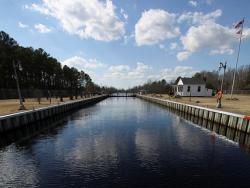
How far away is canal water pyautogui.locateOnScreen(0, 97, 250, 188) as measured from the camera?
1331 cm

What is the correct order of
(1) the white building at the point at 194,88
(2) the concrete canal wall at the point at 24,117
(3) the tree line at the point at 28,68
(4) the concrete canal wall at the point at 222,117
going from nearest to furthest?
(4) the concrete canal wall at the point at 222,117
(2) the concrete canal wall at the point at 24,117
(3) the tree line at the point at 28,68
(1) the white building at the point at 194,88

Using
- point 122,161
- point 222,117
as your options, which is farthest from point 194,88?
point 122,161

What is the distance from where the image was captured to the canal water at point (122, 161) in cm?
1331

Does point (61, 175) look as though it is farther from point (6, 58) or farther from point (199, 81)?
point (199, 81)

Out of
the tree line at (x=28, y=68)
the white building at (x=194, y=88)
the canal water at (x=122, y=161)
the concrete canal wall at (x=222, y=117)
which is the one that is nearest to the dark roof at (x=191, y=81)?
the white building at (x=194, y=88)

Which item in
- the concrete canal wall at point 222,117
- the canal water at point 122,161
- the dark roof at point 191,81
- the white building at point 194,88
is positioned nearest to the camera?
the canal water at point 122,161

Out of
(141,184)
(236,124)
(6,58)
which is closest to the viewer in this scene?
(141,184)

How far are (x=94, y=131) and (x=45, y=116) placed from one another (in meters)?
13.7

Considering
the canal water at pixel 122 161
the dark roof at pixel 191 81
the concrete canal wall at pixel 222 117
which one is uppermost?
the dark roof at pixel 191 81

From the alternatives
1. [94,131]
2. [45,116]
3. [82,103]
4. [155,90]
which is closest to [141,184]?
[94,131]

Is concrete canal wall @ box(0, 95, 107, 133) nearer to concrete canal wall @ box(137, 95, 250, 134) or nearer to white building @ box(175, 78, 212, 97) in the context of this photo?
concrete canal wall @ box(137, 95, 250, 134)

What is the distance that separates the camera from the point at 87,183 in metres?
12.9

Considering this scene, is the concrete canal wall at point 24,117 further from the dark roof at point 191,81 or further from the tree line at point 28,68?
the dark roof at point 191,81

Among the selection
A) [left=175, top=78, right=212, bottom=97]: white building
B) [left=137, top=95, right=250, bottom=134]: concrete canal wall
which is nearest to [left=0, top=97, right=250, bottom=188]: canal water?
[left=137, top=95, right=250, bottom=134]: concrete canal wall
